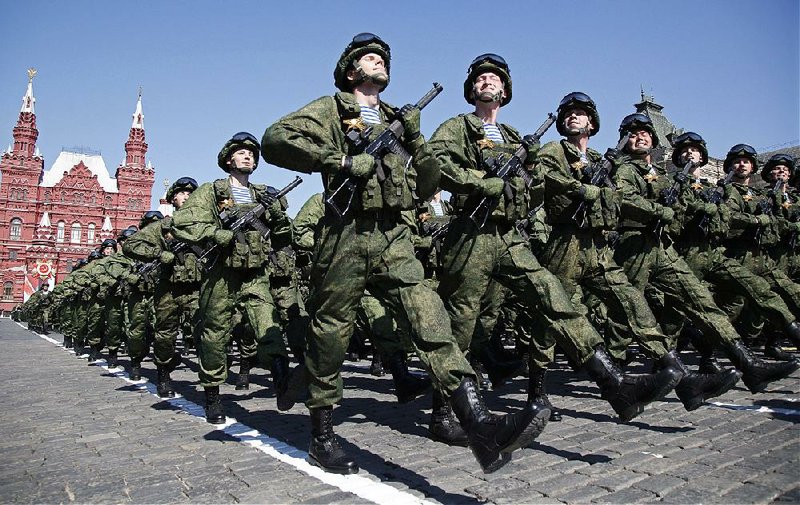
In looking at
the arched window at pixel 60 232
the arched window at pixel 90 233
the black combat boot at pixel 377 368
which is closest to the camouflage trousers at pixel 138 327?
the black combat boot at pixel 377 368

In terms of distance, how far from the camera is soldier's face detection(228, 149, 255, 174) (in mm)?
5980

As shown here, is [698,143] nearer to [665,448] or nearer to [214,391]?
[665,448]

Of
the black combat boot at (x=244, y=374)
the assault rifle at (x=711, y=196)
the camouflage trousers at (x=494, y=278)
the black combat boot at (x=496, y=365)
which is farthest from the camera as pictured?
the black combat boot at (x=244, y=374)

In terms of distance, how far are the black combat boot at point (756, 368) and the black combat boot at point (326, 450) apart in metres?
3.99

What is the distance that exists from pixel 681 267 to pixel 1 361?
14526mm

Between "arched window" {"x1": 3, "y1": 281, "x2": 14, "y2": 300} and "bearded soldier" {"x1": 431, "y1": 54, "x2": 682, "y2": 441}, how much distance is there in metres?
88.4

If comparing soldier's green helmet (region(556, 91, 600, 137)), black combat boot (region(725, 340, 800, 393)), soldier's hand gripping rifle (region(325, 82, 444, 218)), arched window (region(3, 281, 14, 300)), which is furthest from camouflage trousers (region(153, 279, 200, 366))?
arched window (region(3, 281, 14, 300))

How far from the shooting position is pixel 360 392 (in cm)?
712

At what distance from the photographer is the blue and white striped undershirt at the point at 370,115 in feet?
13.1

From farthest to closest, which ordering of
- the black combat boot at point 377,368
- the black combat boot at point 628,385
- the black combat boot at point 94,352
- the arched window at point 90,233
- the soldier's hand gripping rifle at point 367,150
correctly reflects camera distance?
the arched window at point 90,233 → the black combat boot at point 94,352 → the black combat boot at point 377,368 → the black combat boot at point 628,385 → the soldier's hand gripping rifle at point 367,150

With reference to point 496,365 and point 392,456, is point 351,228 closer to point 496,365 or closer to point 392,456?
point 392,456

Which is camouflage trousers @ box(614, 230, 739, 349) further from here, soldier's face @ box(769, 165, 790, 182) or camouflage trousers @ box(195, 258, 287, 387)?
soldier's face @ box(769, 165, 790, 182)

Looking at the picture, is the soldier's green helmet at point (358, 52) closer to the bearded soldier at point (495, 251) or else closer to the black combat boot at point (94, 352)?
the bearded soldier at point (495, 251)

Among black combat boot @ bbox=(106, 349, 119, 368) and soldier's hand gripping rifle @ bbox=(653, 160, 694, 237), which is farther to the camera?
black combat boot @ bbox=(106, 349, 119, 368)
